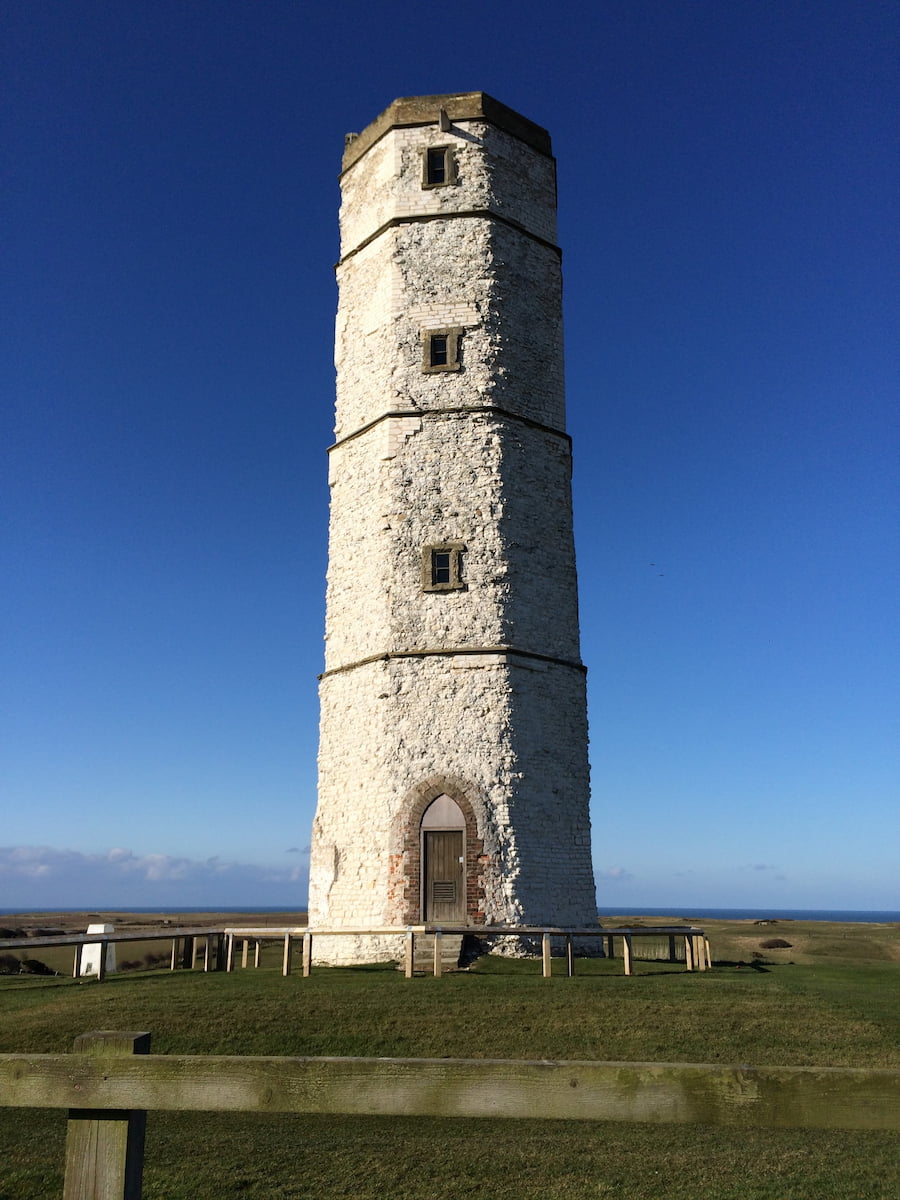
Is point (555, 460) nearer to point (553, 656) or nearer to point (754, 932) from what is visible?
point (553, 656)

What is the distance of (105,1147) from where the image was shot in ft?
11.6

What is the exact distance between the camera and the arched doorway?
17.8 meters

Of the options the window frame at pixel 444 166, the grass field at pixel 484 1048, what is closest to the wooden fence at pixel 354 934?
the grass field at pixel 484 1048

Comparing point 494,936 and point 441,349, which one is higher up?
point 441,349

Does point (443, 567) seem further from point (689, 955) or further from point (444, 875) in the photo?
point (689, 955)

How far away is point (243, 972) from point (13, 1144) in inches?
348

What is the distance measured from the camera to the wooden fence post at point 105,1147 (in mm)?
3447

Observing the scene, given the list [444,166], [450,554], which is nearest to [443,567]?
[450,554]

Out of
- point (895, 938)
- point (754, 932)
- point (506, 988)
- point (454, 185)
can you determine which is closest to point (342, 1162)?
point (506, 988)

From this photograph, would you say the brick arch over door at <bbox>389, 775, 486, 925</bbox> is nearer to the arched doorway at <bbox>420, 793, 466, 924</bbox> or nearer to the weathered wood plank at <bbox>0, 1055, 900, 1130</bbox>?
the arched doorway at <bbox>420, 793, 466, 924</bbox>

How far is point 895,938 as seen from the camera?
27422 millimetres

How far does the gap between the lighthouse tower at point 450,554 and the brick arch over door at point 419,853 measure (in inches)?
1.4

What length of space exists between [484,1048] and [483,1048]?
0.4 inches

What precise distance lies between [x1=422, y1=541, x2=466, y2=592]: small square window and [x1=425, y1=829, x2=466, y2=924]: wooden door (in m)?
A: 4.84
